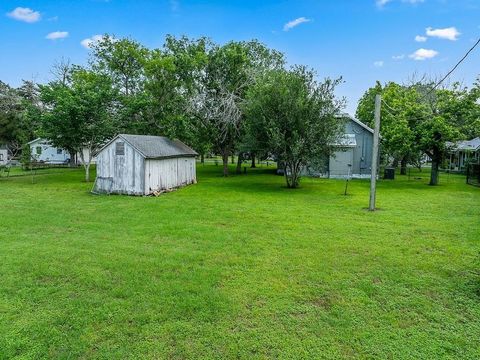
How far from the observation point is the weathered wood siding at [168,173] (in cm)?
1447

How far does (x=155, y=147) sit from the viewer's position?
15.7m

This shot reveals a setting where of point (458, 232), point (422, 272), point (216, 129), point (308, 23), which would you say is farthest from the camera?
point (216, 129)

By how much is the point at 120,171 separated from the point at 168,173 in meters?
2.41

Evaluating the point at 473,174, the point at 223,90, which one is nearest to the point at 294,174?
the point at 223,90

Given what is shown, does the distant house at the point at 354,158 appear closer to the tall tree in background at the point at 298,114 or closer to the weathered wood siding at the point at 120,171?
the tall tree in background at the point at 298,114

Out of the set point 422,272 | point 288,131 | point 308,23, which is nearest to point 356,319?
point 422,272

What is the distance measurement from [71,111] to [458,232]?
739 inches

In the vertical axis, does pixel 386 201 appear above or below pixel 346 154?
below

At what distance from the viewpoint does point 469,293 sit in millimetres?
4855

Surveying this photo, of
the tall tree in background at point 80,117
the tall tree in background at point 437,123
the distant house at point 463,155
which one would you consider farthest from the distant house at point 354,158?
the tall tree in background at point 80,117

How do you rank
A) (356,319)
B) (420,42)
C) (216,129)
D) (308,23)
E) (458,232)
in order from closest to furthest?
(356,319) < (458,232) < (308,23) < (420,42) < (216,129)

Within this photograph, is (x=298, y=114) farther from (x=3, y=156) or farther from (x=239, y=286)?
(x=3, y=156)

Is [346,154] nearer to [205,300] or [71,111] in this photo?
[71,111]

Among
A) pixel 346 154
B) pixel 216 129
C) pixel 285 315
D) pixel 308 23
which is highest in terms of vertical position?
pixel 308 23
